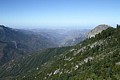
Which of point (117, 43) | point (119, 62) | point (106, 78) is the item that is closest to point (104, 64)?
point (119, 62)

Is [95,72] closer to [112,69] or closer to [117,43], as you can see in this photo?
[112,69]

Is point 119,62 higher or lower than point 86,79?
higher

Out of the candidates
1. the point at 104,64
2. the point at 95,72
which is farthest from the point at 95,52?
the point at 95,72

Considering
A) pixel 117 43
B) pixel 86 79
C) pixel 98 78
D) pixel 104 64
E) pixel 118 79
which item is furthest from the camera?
pixel 117 43

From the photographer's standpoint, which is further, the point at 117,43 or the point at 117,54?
the point at 117,43

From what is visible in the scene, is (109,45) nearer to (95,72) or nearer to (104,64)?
(104,64)

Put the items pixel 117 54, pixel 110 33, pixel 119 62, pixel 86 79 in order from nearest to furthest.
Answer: pixel 86 79 < pixel 119 62 < pixel 117 54 < pixel 110 33

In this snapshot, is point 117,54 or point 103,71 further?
point 117,54

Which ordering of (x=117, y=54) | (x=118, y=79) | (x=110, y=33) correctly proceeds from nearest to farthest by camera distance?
(x=118, y=79), (x=117, y=54), (x=110, y=33)

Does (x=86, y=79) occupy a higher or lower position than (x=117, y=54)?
lower
